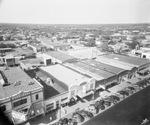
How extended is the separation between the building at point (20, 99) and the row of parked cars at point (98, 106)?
323 cm

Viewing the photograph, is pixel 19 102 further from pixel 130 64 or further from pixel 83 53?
pixel 83 53

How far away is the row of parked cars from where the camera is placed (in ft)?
46.9

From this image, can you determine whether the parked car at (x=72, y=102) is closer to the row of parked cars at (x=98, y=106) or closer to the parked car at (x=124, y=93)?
the row of parked cars at (x=98, y=106)

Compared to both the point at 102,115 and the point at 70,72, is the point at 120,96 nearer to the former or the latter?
the point at 102,115

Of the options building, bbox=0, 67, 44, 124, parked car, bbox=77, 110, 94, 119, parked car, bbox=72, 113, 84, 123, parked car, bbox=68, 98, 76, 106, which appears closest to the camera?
building, bbox=0, 67, 44, 124

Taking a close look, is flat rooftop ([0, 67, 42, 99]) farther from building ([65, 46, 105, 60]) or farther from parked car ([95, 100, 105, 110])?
building ([65, 46, 105, 60])

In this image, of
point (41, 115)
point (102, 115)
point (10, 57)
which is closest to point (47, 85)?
point (41, 115)

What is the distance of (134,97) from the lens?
19203 mm

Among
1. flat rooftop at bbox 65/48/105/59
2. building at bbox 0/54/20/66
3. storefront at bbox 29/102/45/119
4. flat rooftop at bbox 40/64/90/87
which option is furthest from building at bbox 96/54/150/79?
building at bbox 0/54/20/66

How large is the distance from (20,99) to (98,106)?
32.2ft

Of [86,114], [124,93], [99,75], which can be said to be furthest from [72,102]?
[124,93]

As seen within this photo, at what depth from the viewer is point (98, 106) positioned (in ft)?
55.1

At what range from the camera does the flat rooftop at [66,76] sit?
17475 millimetres

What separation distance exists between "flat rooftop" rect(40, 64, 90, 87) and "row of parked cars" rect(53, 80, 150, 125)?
359 cm
